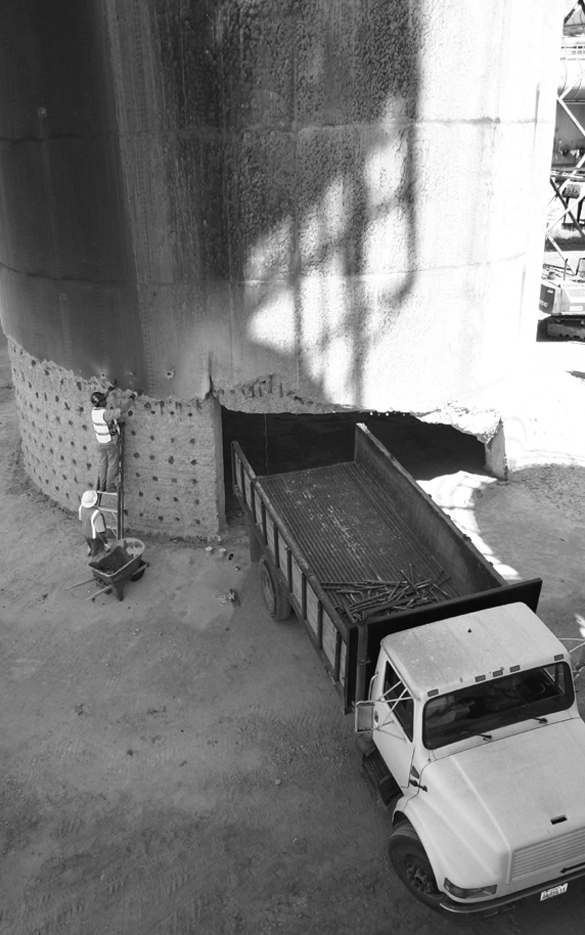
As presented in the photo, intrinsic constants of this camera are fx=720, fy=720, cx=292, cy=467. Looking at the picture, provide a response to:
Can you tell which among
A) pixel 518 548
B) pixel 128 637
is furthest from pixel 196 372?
pixel 518 548

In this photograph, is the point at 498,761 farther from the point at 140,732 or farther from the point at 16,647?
the point at 16,647

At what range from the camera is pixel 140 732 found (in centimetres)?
850

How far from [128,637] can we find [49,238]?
21.5ft

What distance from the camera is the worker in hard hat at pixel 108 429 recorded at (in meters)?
11.6

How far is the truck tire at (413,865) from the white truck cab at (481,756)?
12 mm

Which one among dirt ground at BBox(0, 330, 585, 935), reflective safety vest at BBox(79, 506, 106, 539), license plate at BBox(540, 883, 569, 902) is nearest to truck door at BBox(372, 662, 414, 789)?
dirt ground at BBox(0, 330, 585, 935)

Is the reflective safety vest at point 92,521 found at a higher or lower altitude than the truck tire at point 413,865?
higher

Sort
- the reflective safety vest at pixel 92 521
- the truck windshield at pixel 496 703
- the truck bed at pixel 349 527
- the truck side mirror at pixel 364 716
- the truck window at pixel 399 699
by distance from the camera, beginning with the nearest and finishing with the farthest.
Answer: the truck windshield at pixel 496 703
the truck window at pixel 399 699
the truck side mirror at pixel 364 716
the truck bed at pixel 349 527
the reflective safety vest at pixel 92 521

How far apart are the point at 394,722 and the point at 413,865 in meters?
1.19

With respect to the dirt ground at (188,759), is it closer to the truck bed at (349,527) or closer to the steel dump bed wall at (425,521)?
the truck bed at (349,527)

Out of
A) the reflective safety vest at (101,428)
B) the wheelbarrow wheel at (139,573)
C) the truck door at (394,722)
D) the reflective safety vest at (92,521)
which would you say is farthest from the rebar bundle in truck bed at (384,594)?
the reflective safety vest at (101,428)

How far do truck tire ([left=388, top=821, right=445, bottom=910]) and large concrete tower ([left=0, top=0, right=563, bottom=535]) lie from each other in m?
6.85

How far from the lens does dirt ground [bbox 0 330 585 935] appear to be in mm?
6461

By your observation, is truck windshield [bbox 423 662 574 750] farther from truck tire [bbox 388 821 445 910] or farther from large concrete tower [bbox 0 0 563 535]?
large concrete tower [bbox 0 0 563 535]
